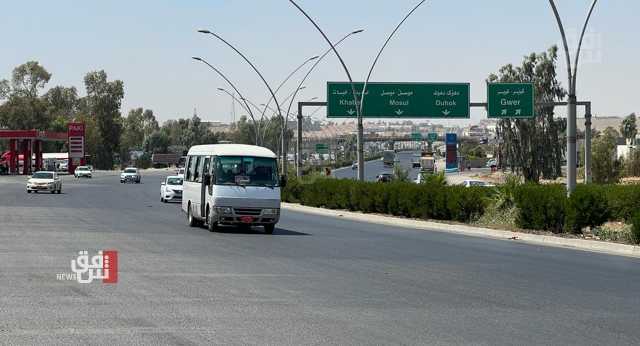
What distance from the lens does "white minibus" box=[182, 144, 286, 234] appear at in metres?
27.1

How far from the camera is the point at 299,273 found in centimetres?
1678

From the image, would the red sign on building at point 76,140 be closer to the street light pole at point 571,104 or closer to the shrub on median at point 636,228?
the street light pole at point 571,104

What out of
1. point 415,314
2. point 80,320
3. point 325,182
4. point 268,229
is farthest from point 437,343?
point 325,182

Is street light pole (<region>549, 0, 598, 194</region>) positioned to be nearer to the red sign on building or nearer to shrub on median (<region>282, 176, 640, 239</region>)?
shrub on median (<region>282, 176, 640, 239</region>)

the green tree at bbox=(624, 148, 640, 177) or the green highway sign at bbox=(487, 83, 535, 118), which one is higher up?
the green highway sign at bbox=(487, 83, 535, 118)

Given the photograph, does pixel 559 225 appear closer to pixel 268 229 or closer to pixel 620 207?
pixel 620 207

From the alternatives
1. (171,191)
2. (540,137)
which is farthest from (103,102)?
(171,191)

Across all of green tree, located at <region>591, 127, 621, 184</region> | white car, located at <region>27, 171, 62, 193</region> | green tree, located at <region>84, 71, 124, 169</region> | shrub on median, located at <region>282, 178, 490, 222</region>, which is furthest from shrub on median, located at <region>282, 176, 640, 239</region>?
green tree, located at <region>84, 71, 124, 169</region>

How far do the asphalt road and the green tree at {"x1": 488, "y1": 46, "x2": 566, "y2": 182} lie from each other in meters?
69.2

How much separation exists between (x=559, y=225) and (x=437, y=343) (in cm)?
2020

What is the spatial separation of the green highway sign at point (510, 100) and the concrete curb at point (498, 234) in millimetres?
12306

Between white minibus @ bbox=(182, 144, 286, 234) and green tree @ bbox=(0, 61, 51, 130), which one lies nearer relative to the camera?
white minibus @ bbox=(182, 144, 286, 234)

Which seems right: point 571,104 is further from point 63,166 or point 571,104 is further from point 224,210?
point 63,166

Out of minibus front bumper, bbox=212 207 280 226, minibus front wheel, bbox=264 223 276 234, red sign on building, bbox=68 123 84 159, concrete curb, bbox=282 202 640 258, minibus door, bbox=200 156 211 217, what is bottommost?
concrete curb, bbox=282 202 640 258
